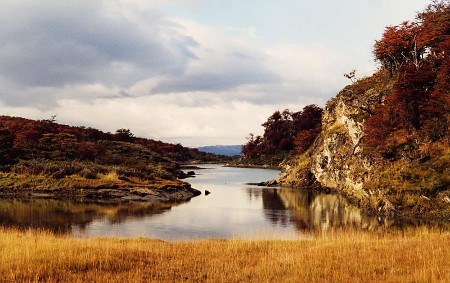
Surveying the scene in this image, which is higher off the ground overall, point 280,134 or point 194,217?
point 280,134

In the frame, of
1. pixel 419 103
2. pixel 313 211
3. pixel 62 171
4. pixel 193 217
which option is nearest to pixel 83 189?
pixel 62 171

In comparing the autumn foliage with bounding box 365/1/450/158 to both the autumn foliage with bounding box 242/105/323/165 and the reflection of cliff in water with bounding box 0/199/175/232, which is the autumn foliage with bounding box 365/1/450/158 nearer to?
the reflection of cliff in water with bounding box 0/199/175/232

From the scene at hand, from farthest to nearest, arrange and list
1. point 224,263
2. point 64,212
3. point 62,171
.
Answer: point 62,171, point 64,212, point 224,263

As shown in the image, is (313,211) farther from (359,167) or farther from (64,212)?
(64,212)

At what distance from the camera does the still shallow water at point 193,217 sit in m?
32.6

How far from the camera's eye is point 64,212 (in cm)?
4144

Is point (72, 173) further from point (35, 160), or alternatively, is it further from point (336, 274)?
point (336, 274)

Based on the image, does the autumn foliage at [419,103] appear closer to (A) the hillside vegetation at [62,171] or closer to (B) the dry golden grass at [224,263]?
(B) the dry golden grass at [224,263]

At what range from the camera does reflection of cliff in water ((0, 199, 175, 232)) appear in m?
34.7

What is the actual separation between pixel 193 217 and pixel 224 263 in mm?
24967

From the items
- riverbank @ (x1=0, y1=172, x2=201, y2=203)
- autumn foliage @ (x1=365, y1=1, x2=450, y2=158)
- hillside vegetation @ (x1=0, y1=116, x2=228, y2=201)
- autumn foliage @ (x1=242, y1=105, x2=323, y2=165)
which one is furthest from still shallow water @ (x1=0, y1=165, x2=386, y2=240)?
autumn foliage @ (x1=242, y1=105, x2=323, y2=165)

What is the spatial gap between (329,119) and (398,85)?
30.9 meters

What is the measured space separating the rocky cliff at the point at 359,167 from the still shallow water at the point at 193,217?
3.27m

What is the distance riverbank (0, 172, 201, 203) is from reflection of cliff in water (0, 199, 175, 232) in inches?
138
